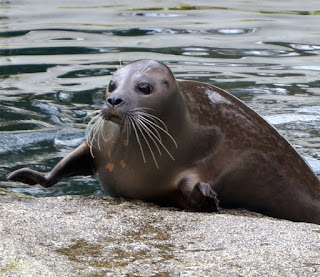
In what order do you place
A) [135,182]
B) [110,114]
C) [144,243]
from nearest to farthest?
[144,243]
[110,114]
[135,182]

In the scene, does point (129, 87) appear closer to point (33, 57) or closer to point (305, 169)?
point (305, 169)

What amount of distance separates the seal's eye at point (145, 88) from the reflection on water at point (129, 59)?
1.45m

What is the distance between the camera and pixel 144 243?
3789 millimetres

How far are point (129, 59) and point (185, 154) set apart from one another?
18.2 feet

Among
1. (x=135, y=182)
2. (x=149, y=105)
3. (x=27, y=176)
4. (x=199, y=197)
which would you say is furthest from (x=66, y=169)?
(x=199, y=197)

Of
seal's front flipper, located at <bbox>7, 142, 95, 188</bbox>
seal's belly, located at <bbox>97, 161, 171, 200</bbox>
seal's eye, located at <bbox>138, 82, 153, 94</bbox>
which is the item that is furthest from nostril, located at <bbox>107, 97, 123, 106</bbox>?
seal's front flipper, located at <bbox>7, 142, 95, 188</bbox>

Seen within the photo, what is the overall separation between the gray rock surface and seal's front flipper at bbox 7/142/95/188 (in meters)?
0.56

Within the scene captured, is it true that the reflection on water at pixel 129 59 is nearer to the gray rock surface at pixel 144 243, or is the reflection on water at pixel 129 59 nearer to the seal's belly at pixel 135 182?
the seal's belly at pixel 135 182

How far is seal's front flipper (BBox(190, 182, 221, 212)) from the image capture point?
4.58 meters

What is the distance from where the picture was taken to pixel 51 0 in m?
14.8

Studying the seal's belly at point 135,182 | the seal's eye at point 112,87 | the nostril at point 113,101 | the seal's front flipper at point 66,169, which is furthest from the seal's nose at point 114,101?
the seal's front flipper at point 66,169

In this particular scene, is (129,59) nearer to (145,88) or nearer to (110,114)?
(145,88)

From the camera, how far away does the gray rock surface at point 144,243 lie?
332cm

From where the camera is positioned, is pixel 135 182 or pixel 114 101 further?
pixel 135 182
